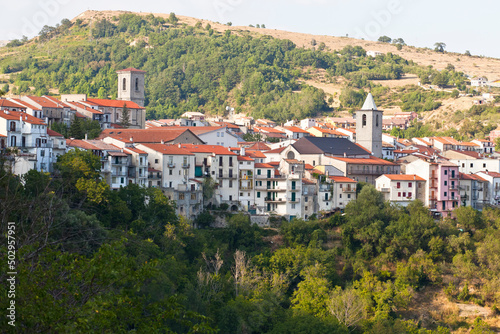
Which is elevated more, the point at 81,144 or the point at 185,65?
the point at 185,65

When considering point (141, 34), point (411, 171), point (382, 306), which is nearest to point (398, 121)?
point (411, 171)

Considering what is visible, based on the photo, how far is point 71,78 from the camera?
147000 mm

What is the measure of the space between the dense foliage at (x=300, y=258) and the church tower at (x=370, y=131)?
1593cm

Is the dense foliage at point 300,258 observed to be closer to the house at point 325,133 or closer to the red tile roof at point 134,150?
the red tile roof at point 134,150

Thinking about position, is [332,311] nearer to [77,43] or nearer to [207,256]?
[207,256]

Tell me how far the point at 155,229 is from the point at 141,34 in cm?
14043

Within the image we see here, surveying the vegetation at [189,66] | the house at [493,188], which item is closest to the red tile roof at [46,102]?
the house at [493,188]

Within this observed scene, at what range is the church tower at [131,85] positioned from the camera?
104m

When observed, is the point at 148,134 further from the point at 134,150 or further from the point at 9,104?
the point at 9,104

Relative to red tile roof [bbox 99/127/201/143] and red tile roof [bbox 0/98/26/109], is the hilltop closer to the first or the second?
red tile roof [bbox 99/127/201/143]

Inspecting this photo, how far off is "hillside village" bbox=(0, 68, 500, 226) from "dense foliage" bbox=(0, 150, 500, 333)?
2211mm

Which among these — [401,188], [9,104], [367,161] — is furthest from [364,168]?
[9,104]

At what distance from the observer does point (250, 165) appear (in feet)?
199

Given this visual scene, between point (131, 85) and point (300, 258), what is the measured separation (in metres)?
56.6
